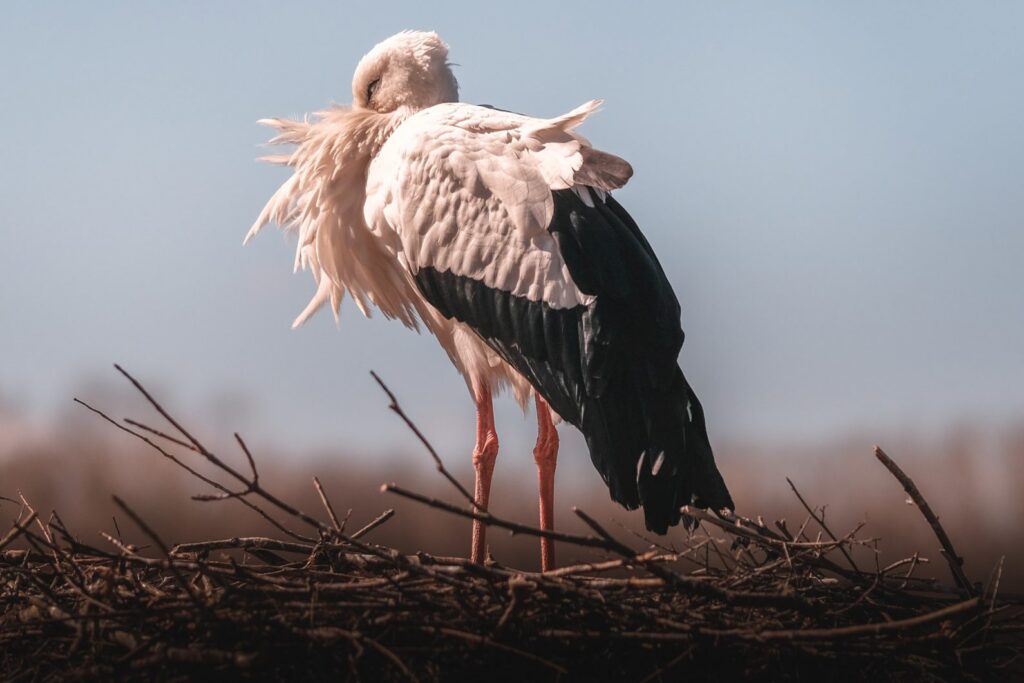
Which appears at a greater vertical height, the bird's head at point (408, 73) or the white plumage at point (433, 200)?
the bird's head at point (408, 73)

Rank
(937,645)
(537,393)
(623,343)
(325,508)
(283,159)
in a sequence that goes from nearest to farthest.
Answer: (937,645) → (325,508) → (623,343) → (537,393) → (283,159)

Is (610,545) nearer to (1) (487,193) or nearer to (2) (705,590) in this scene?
(2) (705,590)

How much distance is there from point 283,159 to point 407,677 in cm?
228

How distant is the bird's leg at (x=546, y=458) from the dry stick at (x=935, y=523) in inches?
54.0

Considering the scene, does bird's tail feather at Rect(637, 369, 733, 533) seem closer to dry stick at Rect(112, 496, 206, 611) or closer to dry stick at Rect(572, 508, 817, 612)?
dry stick at Rect(572, 508, 817, 612)

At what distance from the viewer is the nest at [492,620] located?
2.77 meters

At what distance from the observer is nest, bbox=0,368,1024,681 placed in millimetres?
2770

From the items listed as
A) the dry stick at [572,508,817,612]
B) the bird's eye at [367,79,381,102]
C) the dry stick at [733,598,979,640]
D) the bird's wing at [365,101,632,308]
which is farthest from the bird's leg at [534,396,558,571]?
the dry stick at [733,598,979,640]

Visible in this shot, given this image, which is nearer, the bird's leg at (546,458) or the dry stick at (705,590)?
the dry stick at (705,590)

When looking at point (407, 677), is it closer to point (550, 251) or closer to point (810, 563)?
point (810, 563)

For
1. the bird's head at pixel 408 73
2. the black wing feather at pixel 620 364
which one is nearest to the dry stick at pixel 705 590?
the black wing feather at pixel 620 364

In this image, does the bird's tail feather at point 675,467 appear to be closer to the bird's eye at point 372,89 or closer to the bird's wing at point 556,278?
the bird's wing at point 556,278

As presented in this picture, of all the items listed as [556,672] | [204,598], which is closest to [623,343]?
[556,672]

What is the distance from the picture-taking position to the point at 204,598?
9.41 feet
